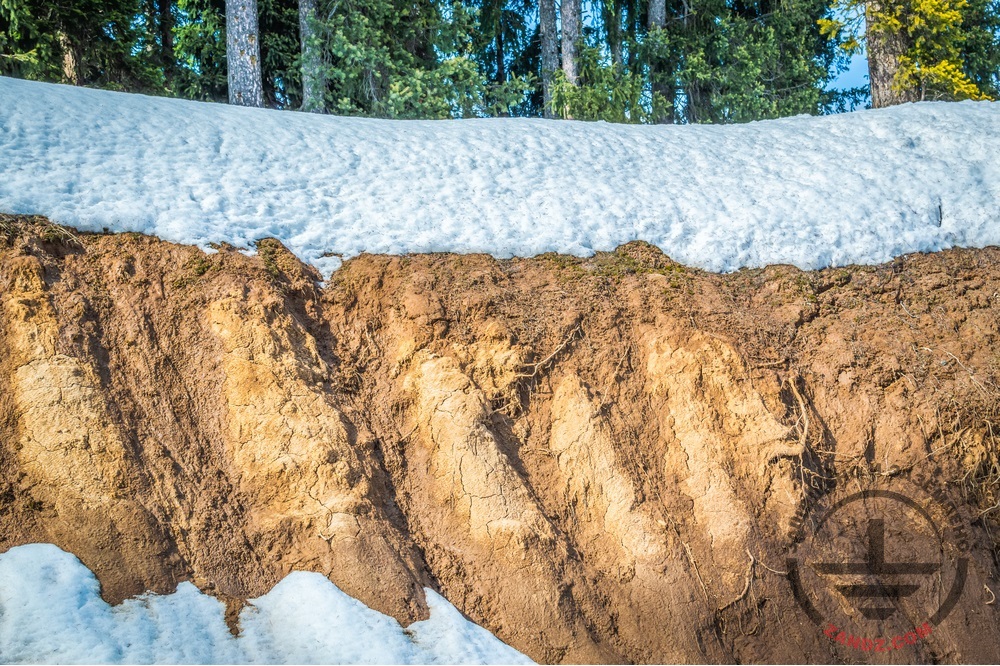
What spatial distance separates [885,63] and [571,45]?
247 inches

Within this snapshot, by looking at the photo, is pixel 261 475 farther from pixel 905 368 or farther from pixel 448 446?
pixel 905 368

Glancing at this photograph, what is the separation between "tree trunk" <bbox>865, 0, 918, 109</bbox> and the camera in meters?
12.7

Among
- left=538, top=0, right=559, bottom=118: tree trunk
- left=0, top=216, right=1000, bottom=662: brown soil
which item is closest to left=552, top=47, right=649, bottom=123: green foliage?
left=538, top=0, right=559, bottom=118: tree trunk

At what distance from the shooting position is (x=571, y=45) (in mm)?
16656

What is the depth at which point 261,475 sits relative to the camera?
598cm

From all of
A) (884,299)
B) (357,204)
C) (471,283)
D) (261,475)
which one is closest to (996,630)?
(884,299)

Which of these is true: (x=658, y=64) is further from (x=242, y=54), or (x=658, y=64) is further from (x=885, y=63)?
(x=242, y=54)

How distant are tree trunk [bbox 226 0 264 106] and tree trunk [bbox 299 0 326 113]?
1.02 meters

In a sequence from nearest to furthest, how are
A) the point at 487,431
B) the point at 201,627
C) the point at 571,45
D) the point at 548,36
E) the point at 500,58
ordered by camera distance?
the point at 201,627
the point at 487,431
the point at 571,45
the point at 548,36
the point at 500,58

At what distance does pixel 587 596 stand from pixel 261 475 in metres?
2.62

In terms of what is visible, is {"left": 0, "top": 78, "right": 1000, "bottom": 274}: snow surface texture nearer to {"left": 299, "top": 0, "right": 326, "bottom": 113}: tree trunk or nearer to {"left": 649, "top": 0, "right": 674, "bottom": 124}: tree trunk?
{"left": 299, "top": 0, "right": 326, "bottom": 113}: tree trunk

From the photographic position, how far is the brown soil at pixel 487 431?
569 cm

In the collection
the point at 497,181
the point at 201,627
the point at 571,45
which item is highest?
the point at 571,45

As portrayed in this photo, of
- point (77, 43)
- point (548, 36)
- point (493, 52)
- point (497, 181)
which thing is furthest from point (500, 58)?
point (497, 181)
